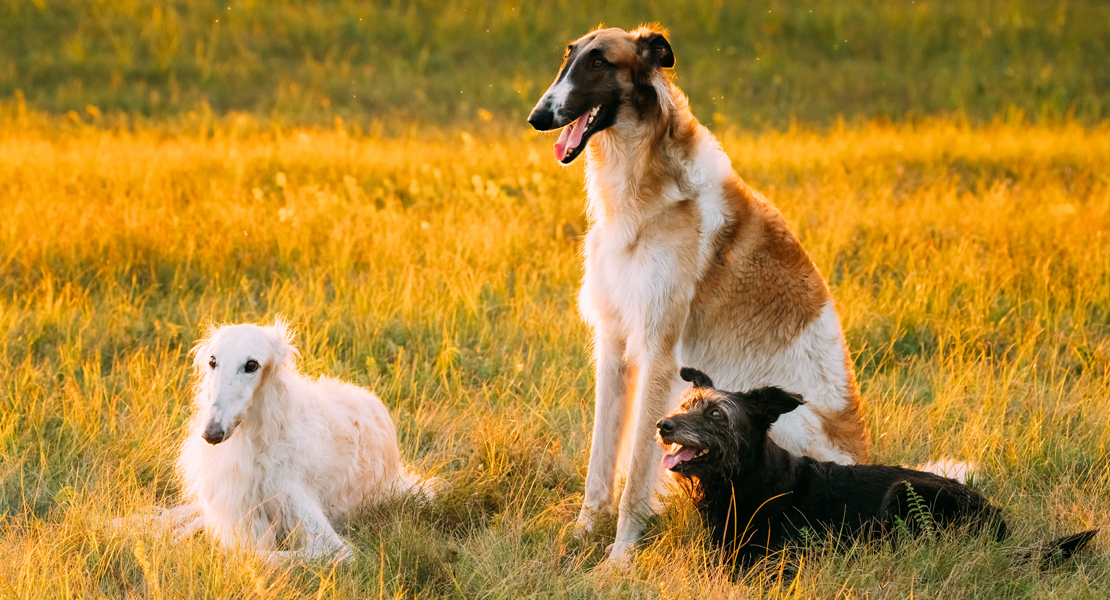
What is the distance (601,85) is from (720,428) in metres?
1.45

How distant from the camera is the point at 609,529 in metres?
4.16

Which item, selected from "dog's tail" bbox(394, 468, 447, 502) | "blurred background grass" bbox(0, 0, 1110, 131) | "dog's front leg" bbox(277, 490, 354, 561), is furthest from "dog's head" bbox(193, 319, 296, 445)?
"blurred background grass" bbox(0, 0, 1110, 131)

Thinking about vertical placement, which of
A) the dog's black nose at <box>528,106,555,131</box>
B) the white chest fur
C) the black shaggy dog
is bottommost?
the black shaggy dog

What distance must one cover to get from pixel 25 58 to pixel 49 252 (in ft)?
37.5

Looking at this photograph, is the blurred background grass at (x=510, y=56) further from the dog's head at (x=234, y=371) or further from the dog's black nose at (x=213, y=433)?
the dog's black nose at (x=213, y=433)

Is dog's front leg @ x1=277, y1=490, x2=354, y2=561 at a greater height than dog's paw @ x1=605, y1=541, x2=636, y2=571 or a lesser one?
greater

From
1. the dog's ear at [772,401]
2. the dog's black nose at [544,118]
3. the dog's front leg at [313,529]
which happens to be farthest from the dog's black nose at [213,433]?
the dog's ear at [772,401]

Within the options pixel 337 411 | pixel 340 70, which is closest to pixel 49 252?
pixel 337 411

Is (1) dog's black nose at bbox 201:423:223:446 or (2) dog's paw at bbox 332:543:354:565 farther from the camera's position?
(2) dog's paw at bbox 332:543:354:565

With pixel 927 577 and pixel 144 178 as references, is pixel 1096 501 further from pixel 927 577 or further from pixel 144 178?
pixel 144 178

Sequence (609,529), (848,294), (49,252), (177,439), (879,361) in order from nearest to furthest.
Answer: (609,529) → (177,439) → (879,361) → (848,294) → (49,252)

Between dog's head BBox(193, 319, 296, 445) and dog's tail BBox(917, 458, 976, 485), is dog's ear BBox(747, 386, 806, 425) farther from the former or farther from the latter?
dog's head BBox(193, 319, 296, 445)

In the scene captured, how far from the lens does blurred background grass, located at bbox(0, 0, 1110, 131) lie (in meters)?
15.5

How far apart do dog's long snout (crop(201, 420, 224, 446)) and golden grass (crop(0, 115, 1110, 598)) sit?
417 mm
